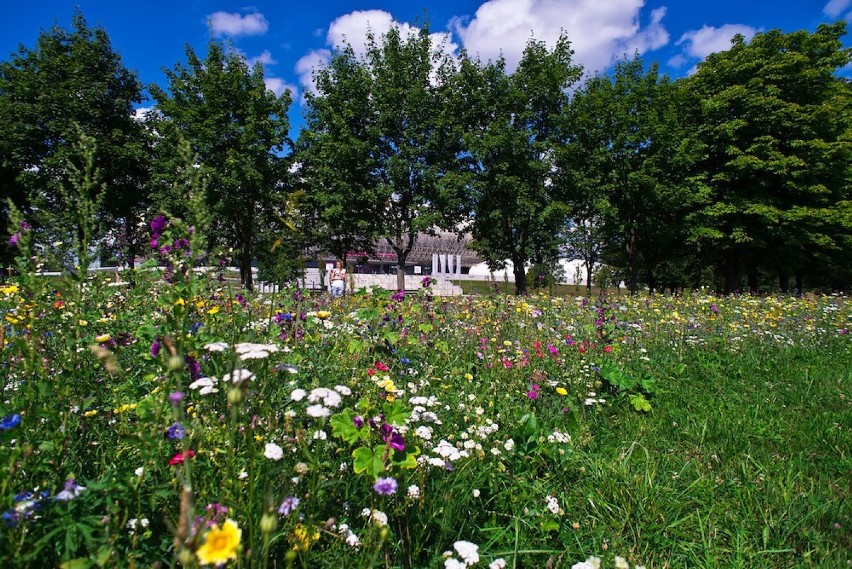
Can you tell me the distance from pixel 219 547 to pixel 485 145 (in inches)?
862

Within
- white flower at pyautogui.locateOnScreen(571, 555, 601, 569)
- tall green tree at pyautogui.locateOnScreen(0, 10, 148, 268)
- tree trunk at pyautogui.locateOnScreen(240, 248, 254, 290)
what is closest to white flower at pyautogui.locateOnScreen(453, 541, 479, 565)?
white flower at pyautogui.locateOnScreen(571, 555, 601, 569)

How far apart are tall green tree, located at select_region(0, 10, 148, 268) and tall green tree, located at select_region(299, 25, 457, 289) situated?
876 centimetres

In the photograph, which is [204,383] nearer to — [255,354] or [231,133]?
[255,354]

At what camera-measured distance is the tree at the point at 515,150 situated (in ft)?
71.4

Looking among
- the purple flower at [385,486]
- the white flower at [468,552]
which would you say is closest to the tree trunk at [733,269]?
the white flower at [468,552]

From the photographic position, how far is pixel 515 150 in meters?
21.6

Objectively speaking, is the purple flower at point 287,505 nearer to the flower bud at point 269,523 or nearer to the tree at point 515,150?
the flower bud at point 269,523

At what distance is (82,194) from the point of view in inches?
65.7

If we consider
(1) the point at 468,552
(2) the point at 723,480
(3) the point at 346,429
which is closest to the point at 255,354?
(3) the point at 346,429

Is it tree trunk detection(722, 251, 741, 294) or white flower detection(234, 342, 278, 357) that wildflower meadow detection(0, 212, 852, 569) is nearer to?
white flower detection(234, 342, 278, 357)

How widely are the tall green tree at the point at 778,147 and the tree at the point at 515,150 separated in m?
7.15

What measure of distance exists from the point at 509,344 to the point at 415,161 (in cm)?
1968

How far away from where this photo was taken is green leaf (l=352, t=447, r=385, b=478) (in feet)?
5.00

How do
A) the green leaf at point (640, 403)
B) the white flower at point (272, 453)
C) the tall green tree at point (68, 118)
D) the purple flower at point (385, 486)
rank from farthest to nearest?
the tall green tree at point (68, 118), the green leaf at point (640, 403), the purple flower at point (385, 486), the white flower at point (272, 453)
